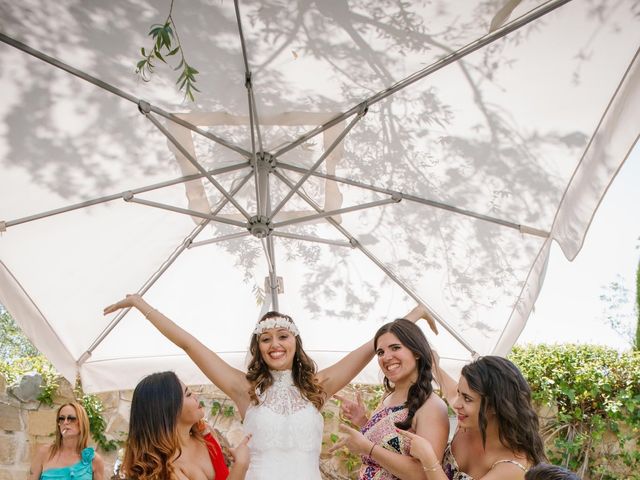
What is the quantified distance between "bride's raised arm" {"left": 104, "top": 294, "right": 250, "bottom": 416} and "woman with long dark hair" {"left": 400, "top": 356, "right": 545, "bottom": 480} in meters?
1.25

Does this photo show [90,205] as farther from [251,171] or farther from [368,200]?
[368,200]

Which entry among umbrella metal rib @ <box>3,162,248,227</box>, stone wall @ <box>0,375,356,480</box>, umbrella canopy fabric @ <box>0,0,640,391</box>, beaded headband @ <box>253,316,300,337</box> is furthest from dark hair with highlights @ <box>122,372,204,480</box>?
stone wall @ <box>0,375,356,480</box>

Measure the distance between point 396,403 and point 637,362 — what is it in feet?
13.7

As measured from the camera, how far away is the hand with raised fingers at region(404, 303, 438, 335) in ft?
12.7

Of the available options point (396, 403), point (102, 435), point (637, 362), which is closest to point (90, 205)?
point (396, 403)

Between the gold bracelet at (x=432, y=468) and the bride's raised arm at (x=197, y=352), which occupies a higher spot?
the bride's raised arm at (x=197, y=352)

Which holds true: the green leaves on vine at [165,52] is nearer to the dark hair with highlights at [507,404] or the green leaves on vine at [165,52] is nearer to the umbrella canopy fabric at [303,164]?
the umbrella canopy fabric at [303,164]

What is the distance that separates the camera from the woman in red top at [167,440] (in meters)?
2.68

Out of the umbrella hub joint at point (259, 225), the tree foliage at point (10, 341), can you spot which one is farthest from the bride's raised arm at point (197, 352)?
the tree foliage at point (10, 341)

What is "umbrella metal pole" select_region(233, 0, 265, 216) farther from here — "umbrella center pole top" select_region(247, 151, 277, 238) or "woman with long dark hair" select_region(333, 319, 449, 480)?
"woman with long dark hair" select_region(333, 319, 449, 480)

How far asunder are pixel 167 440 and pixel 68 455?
2.94 m

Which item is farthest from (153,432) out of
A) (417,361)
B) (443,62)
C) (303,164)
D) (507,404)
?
(443,62)

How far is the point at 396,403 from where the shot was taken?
10.4 feet

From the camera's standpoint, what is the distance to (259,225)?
3654 millimetres
